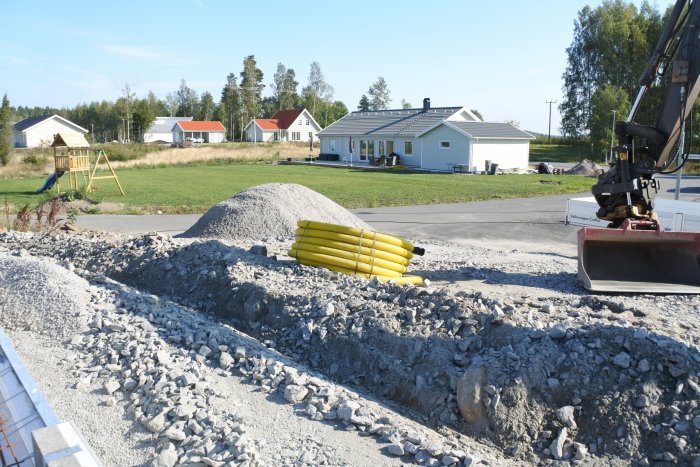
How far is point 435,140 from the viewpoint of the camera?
4447 cm

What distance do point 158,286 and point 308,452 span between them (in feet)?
18.3

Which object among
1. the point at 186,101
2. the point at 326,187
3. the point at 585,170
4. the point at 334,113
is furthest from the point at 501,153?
the point at 186,101

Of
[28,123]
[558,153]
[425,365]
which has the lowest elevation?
[425,365]

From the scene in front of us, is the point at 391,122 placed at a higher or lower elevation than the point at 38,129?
lower

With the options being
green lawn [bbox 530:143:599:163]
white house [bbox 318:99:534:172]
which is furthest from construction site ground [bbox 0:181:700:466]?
green lawn [bbox 530:143:599:163]

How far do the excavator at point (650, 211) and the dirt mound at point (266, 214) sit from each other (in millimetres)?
6862

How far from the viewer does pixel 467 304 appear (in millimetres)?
7133

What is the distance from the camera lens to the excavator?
368 inches

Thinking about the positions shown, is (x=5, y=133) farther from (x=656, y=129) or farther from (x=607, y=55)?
(x=607, y=55)

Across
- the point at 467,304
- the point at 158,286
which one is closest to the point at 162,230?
the point at 158,286

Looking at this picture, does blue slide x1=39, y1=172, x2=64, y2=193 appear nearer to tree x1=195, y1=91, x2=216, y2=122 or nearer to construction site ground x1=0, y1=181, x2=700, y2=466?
construction site ground x1=0, y1=181, x2=700, y2=466

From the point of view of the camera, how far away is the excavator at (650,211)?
9344 millimetres

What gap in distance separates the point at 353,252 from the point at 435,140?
1424 inches

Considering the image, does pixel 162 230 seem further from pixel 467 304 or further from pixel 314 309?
pixel 467 304
